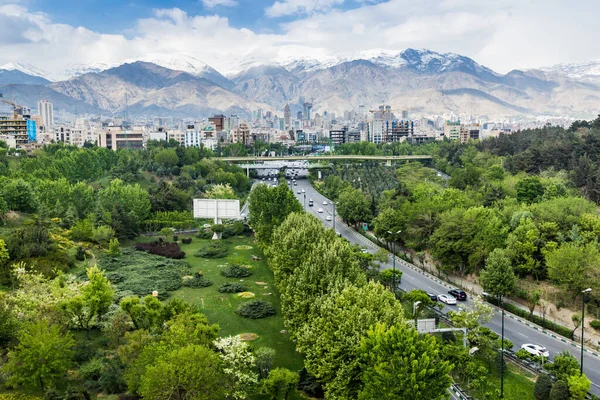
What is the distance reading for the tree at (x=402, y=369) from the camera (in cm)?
1555

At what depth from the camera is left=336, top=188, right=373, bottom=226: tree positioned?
52.9 metres

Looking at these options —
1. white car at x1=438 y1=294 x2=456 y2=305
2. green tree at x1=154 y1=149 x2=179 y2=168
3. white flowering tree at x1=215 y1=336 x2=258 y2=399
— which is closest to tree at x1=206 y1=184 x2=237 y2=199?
green tree at x1=154 y1=149 x2=179 y2=168

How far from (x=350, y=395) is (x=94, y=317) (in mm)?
14535

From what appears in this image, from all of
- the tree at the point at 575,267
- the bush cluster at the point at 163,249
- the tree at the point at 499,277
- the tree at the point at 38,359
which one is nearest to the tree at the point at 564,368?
the tree at the point at 575,267

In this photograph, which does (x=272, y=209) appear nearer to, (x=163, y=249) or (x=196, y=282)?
(x=163, y=249)

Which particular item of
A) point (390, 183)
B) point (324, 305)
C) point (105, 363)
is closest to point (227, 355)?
point (324, 305)

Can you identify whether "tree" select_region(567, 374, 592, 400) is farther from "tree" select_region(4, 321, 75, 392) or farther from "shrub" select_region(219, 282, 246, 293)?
"shrub" select_region(219, 282, 246, 293)

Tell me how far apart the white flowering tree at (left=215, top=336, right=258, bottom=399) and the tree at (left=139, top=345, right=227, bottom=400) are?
129 cm

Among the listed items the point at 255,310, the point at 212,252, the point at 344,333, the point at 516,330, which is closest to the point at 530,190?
the point at 516,330

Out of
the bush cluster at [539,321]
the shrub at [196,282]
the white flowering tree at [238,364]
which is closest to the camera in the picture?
the white flowering tree at [238,364]

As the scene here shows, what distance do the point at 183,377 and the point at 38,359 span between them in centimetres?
638

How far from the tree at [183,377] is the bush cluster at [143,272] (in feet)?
48.1

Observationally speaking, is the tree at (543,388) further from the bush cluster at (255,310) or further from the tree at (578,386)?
the bush cluster at (255,310)

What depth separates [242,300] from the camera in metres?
31.1
